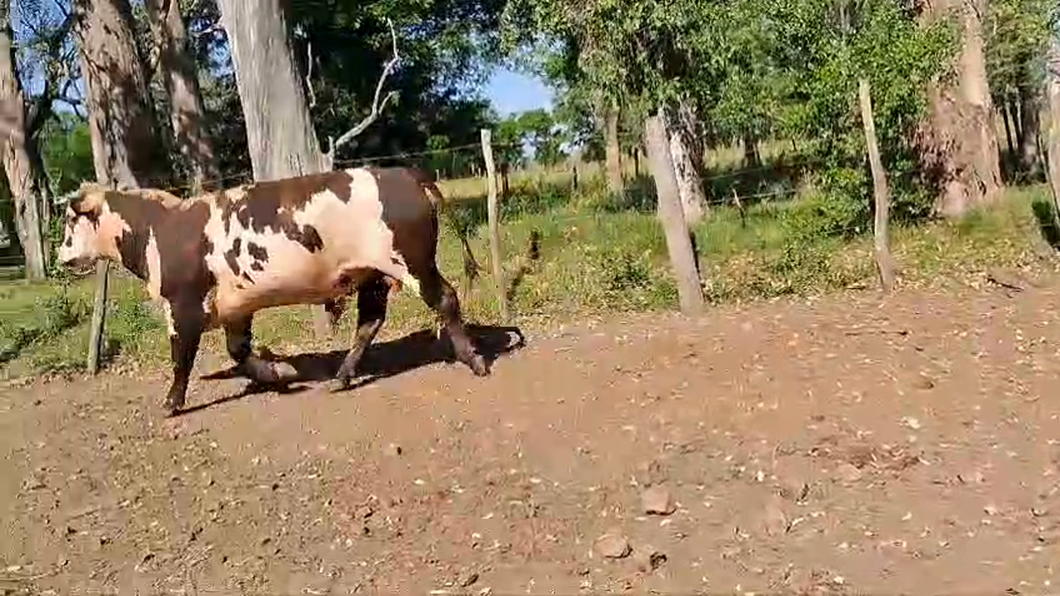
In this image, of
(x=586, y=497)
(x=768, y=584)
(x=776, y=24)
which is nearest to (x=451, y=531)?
(x=586, y=497)

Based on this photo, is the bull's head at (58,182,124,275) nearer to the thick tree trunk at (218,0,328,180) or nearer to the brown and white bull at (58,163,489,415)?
the brown and white bull at (58,163,489,415)

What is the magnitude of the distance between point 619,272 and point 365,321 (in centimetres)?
411

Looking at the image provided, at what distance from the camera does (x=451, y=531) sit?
626 centimetres

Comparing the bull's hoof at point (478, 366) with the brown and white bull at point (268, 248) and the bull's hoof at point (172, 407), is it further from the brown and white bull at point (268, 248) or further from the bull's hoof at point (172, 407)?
the bull's hoof at point (172, 407)

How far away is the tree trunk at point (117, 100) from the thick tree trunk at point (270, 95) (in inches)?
254

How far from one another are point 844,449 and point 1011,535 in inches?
48.4

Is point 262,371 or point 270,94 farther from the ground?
point 270,94

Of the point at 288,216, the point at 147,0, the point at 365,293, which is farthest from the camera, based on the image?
the point at 147,0

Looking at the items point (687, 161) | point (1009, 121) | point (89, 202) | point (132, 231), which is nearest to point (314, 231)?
point (132, 231)

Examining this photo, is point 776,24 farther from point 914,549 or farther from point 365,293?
point 914,549

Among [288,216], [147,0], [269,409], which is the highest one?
[147,0]

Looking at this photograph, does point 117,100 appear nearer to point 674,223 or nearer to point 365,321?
point 674,223

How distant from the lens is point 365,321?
8.98m

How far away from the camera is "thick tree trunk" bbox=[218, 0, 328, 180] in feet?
39.1
